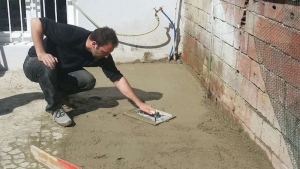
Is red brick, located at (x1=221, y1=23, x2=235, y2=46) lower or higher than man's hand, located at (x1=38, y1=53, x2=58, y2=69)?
higher

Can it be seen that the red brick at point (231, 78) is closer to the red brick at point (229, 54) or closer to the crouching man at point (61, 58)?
the red brick at point (229, 54)

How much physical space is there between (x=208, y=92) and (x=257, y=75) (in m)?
1.49

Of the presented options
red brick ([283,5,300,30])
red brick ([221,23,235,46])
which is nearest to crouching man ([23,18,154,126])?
red brick ([221,23,235,46])

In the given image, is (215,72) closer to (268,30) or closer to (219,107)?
(219,107)

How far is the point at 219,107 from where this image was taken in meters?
5.08

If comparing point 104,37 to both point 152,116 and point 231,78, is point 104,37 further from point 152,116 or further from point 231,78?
point 231,78

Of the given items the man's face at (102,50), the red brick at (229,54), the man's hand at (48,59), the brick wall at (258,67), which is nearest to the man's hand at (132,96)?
the man's face at (102,50)

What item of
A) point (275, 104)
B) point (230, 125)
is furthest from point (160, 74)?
point (275, 104)

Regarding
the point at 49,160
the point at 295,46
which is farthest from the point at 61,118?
the point at 295,46

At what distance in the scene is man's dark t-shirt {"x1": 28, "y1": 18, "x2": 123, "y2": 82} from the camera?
4.53 metres

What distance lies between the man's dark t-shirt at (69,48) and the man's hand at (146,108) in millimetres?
386

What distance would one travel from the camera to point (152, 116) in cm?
471

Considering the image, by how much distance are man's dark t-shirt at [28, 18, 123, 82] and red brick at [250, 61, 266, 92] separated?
1396 mm

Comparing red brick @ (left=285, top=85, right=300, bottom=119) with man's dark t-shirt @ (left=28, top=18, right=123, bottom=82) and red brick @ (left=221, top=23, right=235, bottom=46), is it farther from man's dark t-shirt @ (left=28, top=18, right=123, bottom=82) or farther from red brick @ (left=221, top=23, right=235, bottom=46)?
man's dark t-shirt @ (left=28, top=18, right=123, bottom=82)
